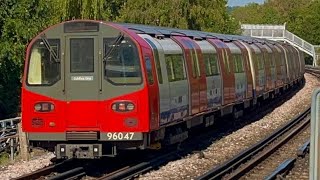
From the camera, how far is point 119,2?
44.7 meters

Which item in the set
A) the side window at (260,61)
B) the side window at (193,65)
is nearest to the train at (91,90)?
the side window at (193,65)

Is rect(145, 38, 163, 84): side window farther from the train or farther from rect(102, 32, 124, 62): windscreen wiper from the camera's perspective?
rect(102, 32, 124, 62): windscreen wiper

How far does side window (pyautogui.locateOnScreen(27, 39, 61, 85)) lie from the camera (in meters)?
11.3

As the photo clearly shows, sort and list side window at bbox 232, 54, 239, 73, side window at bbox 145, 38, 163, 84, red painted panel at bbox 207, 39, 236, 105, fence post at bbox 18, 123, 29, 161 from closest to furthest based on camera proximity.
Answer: side window at bbox 145, 38, 163, 84 < fence post at bbox 18, 123, 29, 161 < red painted panel at bbox 207, 39, 236, 105 < side window at bbox 232, 54, 239, 73

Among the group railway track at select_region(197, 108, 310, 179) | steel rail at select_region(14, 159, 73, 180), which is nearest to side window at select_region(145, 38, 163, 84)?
railway track at select_region(197, 108, 310, 179)

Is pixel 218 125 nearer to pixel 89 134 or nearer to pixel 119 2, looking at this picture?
pixel 89 134

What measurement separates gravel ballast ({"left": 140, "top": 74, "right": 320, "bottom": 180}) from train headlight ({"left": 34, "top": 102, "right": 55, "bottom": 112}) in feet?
6.34

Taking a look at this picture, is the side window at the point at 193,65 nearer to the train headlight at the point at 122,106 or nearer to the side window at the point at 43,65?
the train headlight at the point at 122,106

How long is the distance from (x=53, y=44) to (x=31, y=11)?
1641 centimetres

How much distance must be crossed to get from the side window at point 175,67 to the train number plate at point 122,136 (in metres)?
1.97

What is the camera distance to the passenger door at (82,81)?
11133 millimetres

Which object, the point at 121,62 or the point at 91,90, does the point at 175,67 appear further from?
the point at 91,90

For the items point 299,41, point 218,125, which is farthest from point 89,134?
point 299,41

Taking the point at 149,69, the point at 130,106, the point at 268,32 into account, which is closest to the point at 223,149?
the point at 149,69
